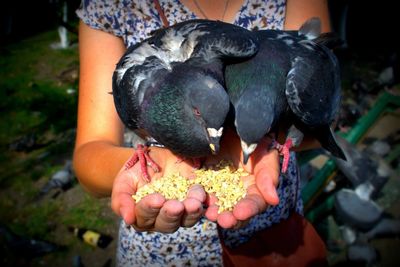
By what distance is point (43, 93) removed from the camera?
827 cm

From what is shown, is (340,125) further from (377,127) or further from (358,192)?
(358,192)

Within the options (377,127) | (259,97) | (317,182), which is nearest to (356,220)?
(317,182)

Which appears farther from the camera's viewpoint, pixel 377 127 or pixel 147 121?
pixel 377 127

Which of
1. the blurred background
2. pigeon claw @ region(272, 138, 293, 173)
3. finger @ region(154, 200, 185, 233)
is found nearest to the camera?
finger @ region(154, 200, 185, 233)

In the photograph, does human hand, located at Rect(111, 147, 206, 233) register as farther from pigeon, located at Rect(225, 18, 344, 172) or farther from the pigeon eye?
pigeon, located at Rect(225, 18, 344, 172)

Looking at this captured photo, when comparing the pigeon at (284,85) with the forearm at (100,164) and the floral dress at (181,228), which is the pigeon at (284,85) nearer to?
the floral dress at (181,228)

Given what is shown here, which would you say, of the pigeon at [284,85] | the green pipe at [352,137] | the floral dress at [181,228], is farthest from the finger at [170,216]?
the green pipe at [352,137]

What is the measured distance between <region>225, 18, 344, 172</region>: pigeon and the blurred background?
212 centimetres

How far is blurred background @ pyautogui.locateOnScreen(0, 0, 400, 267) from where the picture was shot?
14.9ft

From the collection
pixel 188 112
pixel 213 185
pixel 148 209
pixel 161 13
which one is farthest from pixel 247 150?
pixel 161 13

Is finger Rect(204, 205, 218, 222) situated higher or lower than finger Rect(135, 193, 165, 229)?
lower

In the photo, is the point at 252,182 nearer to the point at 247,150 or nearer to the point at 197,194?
the point at 247,150

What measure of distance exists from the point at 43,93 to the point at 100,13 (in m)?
6.72

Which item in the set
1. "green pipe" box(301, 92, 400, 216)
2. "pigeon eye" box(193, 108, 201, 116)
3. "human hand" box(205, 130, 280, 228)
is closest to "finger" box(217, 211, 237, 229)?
"human hand" box(205, 130, 280, 228)
